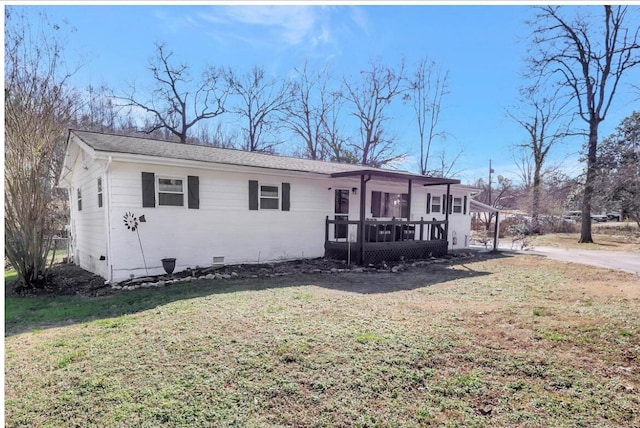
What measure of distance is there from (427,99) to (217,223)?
23607 millimetres

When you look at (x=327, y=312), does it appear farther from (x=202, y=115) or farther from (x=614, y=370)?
(x=202, y=115)

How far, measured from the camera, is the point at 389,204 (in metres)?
13.4

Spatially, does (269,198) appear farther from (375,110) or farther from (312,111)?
(375,110)

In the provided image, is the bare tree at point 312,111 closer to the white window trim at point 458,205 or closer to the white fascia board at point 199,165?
the white window trim at point 458,205

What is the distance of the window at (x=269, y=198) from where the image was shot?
9984 mm

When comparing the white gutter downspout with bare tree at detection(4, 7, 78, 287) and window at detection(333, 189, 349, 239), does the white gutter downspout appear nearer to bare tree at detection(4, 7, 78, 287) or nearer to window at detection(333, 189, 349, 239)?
bare tree at detection(4, 7, 78, 287)

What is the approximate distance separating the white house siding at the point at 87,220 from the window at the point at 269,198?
402 cm

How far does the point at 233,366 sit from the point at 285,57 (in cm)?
2412

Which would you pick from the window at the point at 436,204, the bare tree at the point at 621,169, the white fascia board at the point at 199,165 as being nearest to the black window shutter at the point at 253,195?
the white fascia board at the point at 199,165

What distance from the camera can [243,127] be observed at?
27.0 m

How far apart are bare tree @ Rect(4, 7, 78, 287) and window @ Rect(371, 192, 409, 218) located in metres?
10.1

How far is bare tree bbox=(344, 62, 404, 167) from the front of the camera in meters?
26.6

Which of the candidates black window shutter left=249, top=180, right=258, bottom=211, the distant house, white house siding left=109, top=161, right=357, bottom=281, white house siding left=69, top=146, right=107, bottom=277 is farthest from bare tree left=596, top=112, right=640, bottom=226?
white house siding left=69, top=146, right=107, bottom=277

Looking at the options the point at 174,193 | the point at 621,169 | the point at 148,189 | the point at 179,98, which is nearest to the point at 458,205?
the point at 621,169
